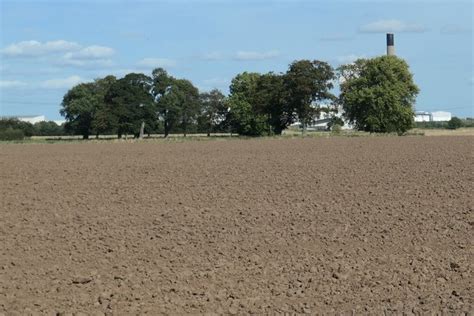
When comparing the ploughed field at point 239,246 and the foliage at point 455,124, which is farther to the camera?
the foliage at point 455,124

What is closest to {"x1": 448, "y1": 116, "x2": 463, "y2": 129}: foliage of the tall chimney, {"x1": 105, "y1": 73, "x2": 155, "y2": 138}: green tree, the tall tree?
the tall chimney

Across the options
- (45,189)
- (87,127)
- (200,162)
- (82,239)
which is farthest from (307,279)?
(87,127)

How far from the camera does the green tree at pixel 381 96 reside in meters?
91.6

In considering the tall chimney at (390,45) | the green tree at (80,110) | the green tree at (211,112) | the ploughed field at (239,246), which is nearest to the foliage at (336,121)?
the tall chimney at (390,45)

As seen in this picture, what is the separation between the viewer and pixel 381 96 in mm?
91688

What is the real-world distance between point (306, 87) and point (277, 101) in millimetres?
4979

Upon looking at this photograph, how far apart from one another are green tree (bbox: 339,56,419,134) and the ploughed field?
72.9 m

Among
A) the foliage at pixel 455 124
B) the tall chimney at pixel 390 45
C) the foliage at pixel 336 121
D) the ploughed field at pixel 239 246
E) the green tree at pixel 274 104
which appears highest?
the tall chimney at pixel 390 45

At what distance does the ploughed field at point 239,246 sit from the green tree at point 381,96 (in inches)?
2868

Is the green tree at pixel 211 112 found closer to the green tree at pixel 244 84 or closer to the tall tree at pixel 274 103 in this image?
the green tree at pixel 244 84

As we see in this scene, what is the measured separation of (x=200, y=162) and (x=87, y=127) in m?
77.8

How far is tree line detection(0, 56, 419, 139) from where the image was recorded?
91.4 metres

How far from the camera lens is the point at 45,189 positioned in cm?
1895

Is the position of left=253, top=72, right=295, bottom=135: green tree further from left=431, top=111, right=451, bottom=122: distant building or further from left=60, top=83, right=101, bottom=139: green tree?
left=431, top=111, right=451, bottom=122: distant building
